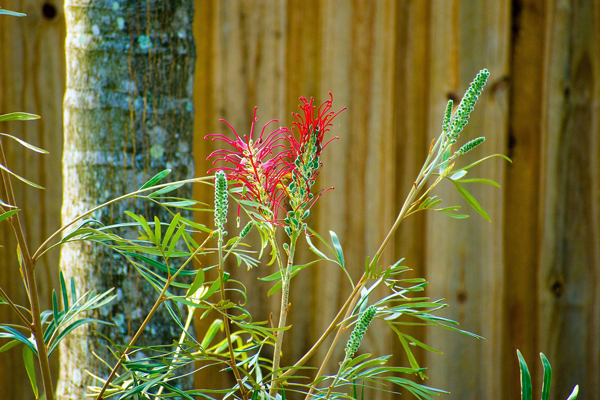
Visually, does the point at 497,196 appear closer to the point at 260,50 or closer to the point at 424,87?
the point at 424,87

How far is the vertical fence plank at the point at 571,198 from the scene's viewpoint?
151 centimetres

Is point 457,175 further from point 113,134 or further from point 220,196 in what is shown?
point 113,134

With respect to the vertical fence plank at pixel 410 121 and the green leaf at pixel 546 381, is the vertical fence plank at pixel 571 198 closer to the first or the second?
the vertical fence plank at pixel 410 121

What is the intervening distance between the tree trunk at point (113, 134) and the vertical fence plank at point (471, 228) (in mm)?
933

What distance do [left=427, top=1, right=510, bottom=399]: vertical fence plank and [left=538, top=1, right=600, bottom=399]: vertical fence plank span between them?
0.14m

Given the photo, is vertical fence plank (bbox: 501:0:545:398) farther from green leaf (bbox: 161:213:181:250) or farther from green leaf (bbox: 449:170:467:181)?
green leaf (bbox: 161:213:181:250)

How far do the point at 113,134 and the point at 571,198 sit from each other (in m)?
1.34

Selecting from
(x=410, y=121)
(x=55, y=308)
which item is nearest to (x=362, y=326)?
(x=55, y=308)

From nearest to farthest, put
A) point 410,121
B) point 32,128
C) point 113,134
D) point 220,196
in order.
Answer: point 220,196 → point 113,134 → point 32,128 → point 410,121

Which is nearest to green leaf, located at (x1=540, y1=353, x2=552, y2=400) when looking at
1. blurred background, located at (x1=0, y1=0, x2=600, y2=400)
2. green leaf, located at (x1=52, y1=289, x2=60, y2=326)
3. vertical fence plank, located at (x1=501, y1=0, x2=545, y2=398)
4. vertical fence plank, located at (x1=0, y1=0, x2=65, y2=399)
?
green leaf, located at (x1=52, y1=289, x2=60, y2=326)

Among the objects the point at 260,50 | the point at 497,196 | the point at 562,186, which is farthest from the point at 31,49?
the point at 562,186

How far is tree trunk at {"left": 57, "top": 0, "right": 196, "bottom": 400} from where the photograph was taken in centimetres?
76

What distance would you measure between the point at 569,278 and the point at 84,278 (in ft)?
4.51

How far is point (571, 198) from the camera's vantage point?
152 cm
